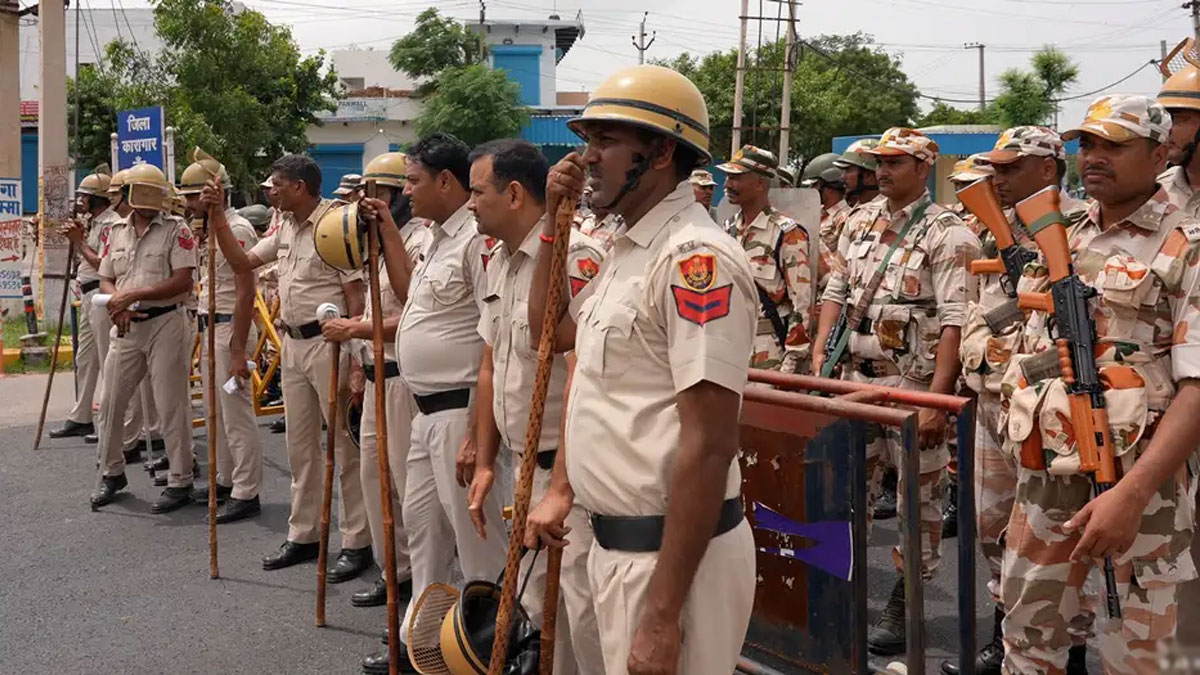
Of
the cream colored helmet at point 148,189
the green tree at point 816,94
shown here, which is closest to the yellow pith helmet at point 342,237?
the cream colored helmet at point 148,189

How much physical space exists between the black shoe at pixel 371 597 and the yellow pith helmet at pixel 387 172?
205cm

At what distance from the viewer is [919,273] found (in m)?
4.89

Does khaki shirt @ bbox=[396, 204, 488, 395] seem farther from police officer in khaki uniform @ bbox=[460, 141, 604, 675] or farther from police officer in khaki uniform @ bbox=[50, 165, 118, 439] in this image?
police officer in khaki uniform @ bbox=[50, 165, 118, 439]

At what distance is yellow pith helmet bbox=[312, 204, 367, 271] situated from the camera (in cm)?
472

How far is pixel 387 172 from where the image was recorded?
5.75 meters

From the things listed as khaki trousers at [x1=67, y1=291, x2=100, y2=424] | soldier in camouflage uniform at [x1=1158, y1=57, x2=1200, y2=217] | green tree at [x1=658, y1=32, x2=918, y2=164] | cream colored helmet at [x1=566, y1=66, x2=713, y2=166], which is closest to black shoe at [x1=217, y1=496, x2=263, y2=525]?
khaki trousers at [x1=67, y1=291, x2=100, y2=424]

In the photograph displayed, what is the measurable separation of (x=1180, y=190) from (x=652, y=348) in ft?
7.95

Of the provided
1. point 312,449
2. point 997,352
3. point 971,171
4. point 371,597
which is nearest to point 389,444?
point 371,597

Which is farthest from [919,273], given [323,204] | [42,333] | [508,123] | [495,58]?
[495,58]

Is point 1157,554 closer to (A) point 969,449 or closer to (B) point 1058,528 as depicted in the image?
(B) point 1058,528

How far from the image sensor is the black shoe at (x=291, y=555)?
6.16 meters

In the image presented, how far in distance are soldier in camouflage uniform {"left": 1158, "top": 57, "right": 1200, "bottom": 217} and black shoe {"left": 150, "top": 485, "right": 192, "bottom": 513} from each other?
20.4 ft

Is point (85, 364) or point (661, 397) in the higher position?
point (661, 397)

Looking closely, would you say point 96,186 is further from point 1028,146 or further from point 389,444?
point 1028,146
